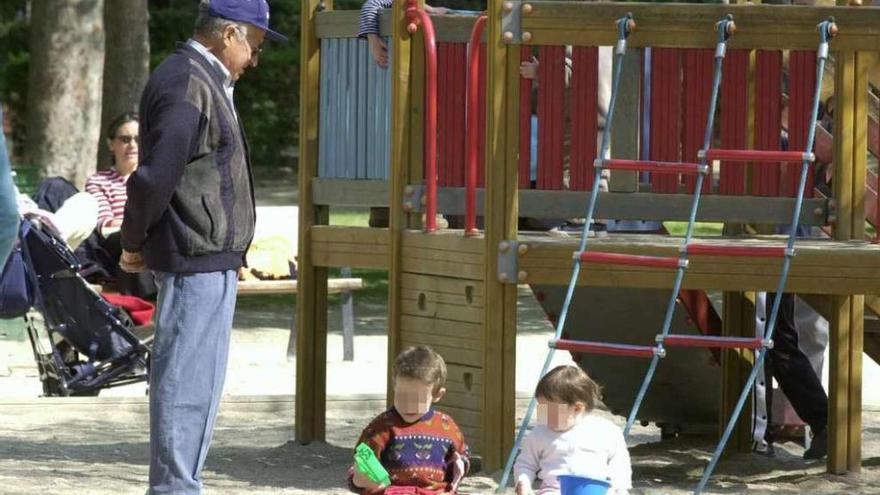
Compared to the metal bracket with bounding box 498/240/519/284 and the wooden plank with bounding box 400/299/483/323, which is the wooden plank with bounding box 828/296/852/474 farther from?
the wooden plank with bounding box 400/299/483/323

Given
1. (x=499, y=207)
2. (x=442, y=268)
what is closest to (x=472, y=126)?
(x=499, y=207)

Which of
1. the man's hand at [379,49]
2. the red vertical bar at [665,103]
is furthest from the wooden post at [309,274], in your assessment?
the red vertical bar at [665,103]

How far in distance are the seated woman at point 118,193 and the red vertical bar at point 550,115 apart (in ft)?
12.6

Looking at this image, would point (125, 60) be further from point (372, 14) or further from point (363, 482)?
point (363, 482)

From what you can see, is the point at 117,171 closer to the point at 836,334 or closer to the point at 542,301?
the point at 542,301

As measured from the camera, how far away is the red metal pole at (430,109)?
7.62m

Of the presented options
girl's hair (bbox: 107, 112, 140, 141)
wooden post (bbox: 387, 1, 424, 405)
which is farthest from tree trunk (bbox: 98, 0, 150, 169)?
wooden post (bbox: 387, 1, 424, 405)

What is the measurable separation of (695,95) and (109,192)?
473 centimetres

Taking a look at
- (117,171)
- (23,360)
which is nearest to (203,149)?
(117,171)

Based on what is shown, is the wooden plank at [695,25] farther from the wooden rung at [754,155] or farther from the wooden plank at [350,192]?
the wooden plank at [350,192]

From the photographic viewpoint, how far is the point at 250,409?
32.2 ft

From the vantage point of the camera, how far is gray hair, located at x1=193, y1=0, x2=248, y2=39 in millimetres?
6102

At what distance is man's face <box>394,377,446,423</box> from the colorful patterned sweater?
29 millimetres

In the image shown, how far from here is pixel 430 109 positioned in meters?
7.67
